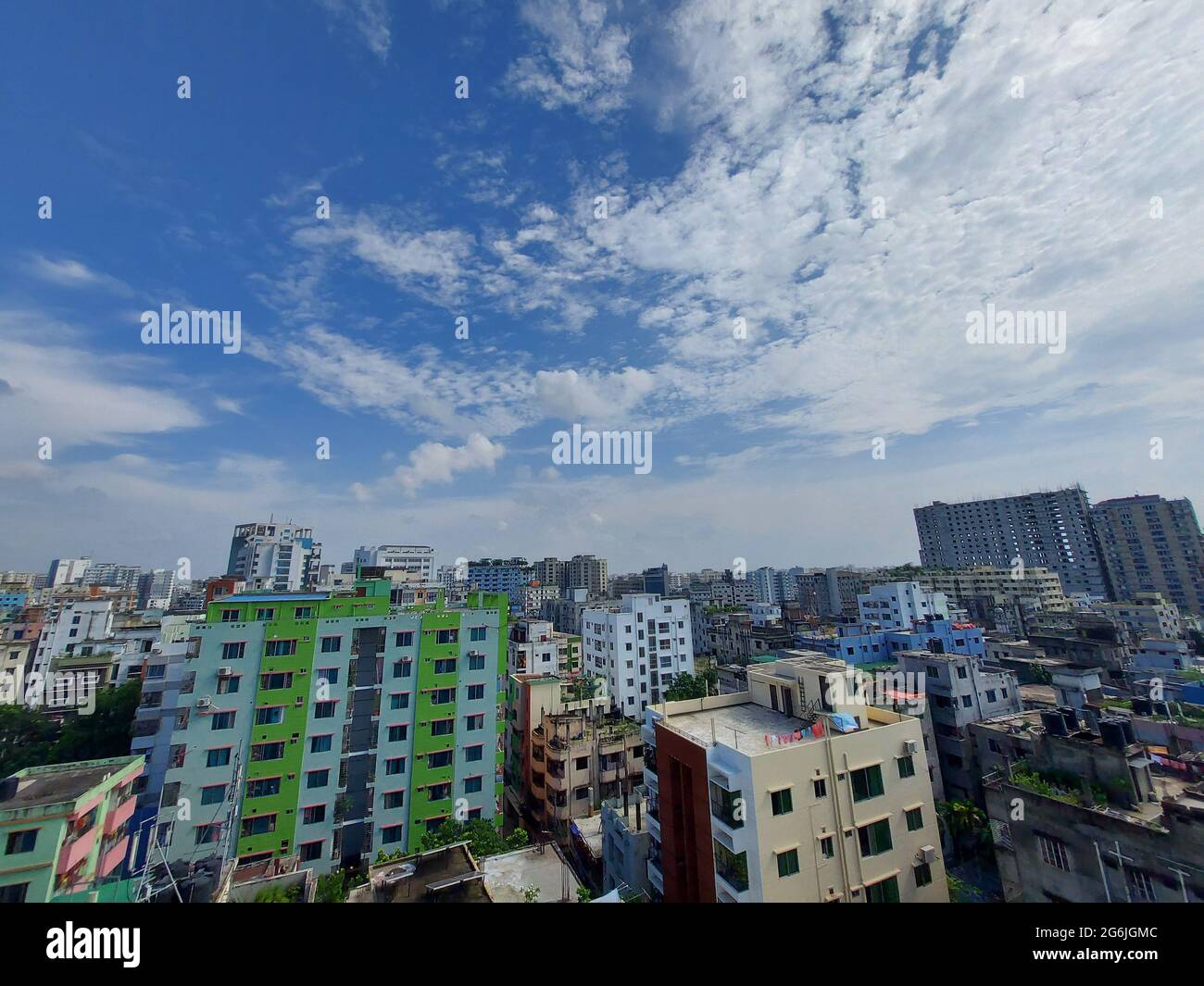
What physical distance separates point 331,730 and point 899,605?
31.6 metres

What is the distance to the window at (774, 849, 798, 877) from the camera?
7.75m

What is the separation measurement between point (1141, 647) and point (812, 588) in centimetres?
3605

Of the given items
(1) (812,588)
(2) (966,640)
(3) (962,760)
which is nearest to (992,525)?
(1) (812,588)

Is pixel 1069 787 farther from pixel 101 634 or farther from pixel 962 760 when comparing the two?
pixel 101 634

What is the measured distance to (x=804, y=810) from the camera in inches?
320

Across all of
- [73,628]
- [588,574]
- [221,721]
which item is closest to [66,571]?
[73,628]

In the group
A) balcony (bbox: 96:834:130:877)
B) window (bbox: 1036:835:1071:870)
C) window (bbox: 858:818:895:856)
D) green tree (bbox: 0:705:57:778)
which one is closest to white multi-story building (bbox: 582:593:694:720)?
window (bbox: 858:818:895:856)

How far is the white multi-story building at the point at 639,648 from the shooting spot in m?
25.0

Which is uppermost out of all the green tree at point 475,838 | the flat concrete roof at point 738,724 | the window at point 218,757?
the flat concrete roof at point 738,724

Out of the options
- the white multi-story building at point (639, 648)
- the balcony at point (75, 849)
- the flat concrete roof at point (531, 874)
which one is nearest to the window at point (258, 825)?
the balcony at point (75, 849)

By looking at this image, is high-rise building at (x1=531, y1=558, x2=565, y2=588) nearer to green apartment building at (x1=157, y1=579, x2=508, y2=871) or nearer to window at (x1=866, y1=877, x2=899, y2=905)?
green apartment building at (x1=157, y1=579, x2=508, y2=871)

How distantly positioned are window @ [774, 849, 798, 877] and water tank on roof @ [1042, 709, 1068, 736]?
256 inches

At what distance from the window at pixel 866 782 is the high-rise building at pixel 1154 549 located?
48.4 meters

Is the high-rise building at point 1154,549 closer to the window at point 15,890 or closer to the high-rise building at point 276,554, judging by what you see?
the window at point 15,890
